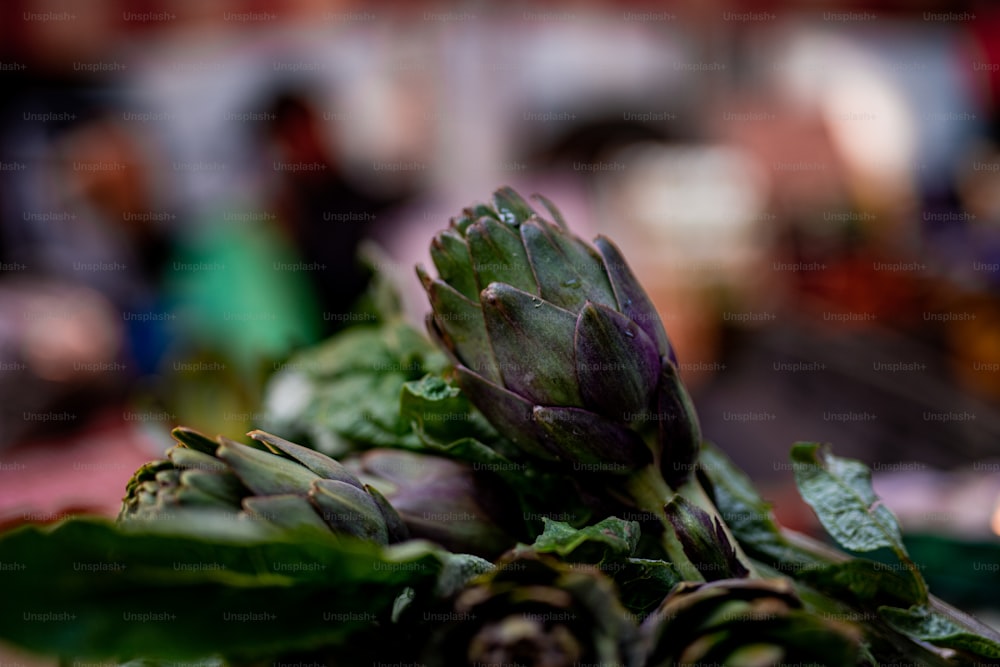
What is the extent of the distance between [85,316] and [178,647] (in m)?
1.97

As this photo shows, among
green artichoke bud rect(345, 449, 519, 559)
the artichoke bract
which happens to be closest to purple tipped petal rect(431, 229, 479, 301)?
the artichoke bract

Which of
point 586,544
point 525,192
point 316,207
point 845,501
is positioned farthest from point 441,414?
point 525,192

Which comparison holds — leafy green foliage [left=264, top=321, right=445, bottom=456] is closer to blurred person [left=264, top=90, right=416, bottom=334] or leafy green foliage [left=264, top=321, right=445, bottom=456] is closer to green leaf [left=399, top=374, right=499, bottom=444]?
green leaf [left=399, top=374, right=499, bottom=444]

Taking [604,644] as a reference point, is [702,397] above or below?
below

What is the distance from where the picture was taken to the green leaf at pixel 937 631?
47 cm

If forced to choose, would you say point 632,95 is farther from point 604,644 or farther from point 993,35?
point 604,644

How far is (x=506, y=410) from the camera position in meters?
0.49

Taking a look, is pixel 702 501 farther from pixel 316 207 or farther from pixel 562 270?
pixel 316 207

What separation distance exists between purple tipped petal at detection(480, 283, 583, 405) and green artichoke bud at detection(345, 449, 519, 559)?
92mm

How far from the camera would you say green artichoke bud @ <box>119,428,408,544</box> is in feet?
1.26

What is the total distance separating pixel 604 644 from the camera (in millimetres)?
347

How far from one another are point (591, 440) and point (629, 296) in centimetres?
9

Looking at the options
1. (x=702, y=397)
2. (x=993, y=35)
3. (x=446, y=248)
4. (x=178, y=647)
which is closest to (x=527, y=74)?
(x=702, y=397)

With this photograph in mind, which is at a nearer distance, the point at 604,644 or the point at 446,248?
the point at 604,644
